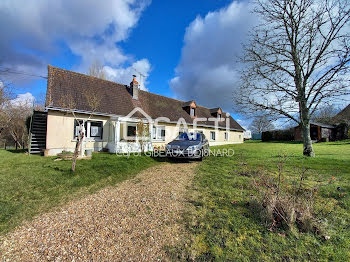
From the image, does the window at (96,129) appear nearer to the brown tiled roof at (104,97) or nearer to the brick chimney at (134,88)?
the brown tiled roof at (104,97)

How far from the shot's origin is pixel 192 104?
19359 mm

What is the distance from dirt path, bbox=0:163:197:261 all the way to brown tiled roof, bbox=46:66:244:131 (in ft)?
28.1

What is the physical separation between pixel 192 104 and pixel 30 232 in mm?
17972

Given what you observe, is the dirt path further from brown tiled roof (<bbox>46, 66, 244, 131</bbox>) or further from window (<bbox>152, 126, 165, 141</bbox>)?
window (<bbox>152, 126, 165, 141</bbox>)

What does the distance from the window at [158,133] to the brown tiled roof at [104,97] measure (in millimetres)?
1123

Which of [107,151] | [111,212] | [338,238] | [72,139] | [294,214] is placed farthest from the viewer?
[107,151]

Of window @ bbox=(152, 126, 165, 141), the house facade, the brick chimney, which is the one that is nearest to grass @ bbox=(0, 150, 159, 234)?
the house facade

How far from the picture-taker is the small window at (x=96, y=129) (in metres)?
11.2

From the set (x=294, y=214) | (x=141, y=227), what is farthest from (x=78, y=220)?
(x=294, y=214)

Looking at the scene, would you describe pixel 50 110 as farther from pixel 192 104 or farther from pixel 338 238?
pixel 192 104

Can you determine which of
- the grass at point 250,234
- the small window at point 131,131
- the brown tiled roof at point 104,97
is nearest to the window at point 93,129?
the brown tiled roof at point 104,97

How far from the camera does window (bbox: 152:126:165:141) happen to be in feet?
47.3

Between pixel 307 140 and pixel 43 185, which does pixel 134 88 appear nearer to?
pixel 43 185

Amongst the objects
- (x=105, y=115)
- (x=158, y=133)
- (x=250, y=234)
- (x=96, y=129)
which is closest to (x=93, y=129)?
(x=96, y=129)
